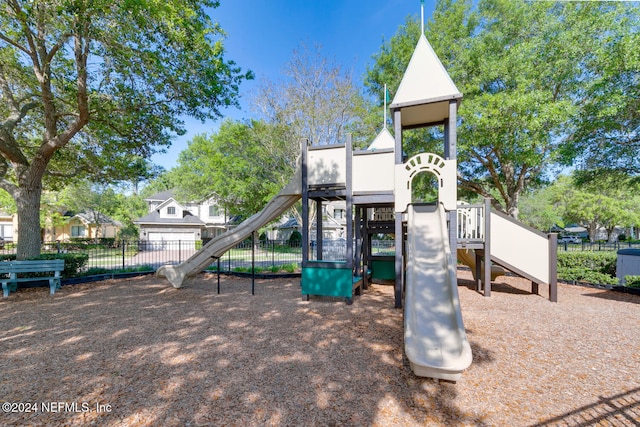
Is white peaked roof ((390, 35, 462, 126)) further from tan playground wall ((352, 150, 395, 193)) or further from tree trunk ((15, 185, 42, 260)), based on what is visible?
tree trunk ((15, 185, 42, 260))

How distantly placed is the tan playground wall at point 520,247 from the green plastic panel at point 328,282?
4401 millimetres

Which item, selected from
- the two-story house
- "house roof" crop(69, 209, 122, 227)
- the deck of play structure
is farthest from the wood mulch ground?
"house roof" crop(69, 209, 122, 227)

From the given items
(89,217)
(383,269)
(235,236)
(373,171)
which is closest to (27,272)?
(235,236)

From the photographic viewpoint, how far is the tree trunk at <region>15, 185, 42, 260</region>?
29.3 feet

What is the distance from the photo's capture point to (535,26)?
13.2 metres

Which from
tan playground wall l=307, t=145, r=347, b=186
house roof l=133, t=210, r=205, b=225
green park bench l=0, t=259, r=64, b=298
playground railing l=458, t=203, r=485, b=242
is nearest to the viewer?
tan playground wall l=307, t=145, r=347, b=186

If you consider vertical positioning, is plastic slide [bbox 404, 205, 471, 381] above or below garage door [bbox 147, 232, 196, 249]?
above

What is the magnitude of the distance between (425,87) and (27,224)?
12771mm

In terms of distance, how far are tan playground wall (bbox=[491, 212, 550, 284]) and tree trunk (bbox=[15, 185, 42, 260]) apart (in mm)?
14436

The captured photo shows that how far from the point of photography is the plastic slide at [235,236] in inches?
317

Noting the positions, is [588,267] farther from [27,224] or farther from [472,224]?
[27,224]

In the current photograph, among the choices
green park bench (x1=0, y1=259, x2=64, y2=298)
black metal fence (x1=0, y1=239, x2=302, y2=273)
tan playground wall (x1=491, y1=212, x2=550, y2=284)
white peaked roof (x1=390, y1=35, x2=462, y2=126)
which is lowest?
black metal fence (x1=0, y1=239, x2=302, y2=273)

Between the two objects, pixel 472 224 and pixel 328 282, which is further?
pixel 472 224

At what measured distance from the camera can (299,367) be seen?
3.83 m
